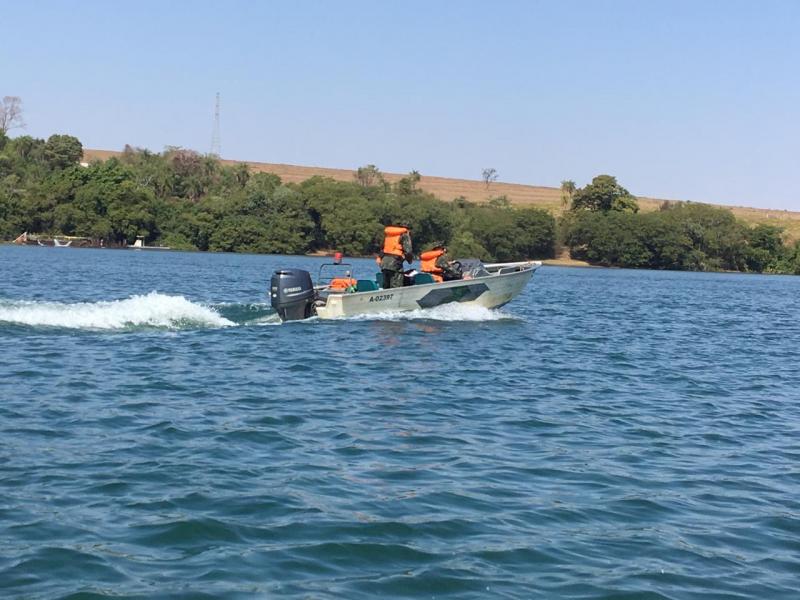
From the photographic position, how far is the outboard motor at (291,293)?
23.3 meters

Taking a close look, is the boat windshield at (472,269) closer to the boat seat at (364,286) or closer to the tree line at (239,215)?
the boat seat at (364,286)

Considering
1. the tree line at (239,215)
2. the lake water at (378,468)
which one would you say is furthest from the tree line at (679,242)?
the lake water at (378,468)

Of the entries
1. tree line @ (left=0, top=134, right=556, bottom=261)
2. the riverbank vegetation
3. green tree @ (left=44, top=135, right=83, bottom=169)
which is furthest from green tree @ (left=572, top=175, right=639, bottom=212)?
green tree @ (left=44, top=135, right=83, bottom=169)

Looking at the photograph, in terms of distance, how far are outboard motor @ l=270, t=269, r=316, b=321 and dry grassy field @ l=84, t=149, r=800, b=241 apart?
128824mm

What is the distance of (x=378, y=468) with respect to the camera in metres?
10.6

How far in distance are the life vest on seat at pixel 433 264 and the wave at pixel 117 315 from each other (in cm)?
556

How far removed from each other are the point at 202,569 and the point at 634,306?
36500 mm

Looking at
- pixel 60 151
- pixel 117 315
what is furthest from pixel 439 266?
pixel 60 151

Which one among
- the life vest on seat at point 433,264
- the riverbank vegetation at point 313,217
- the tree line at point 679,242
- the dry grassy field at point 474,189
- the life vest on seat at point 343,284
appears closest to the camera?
the life vest on seat at point 343,284

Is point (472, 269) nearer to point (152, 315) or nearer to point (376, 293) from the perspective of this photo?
point (376, 293)

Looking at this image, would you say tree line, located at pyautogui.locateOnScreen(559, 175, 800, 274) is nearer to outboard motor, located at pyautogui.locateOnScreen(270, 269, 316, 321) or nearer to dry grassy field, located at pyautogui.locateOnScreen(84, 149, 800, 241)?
dry grassy field, located at pyautogui.locateOnScreen(84, 149, 800, 241)

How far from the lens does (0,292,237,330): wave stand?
21.5 meters

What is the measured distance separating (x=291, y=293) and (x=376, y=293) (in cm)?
230

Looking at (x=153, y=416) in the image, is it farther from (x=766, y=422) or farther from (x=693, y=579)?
(x=766, y=422)
